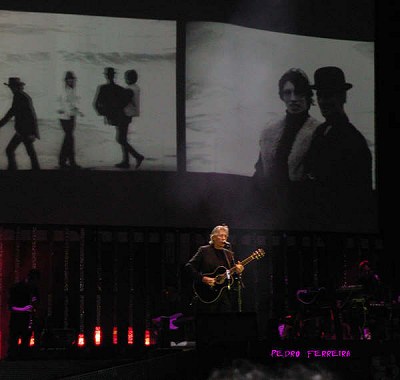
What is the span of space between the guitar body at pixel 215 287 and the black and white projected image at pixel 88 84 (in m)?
2.96

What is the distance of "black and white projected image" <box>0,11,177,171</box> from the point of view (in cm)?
1101

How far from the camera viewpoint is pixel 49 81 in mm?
11070

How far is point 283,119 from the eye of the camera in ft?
39.2

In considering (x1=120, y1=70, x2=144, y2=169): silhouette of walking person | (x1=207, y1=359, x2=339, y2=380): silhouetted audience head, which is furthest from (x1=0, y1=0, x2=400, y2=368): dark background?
(x1=207, y1=359, x2=339, y2=380): silhouetted audience head

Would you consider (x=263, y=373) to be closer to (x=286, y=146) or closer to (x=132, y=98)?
(x=132, y=98)

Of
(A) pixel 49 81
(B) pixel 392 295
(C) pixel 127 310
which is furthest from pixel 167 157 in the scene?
(B) pixel 392 295

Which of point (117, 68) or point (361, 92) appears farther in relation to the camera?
point (361, 92)

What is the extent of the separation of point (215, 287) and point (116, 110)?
11.4 ft

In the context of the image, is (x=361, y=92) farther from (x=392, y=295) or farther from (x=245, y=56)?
(x=392, y=295)

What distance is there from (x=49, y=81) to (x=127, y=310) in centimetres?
359

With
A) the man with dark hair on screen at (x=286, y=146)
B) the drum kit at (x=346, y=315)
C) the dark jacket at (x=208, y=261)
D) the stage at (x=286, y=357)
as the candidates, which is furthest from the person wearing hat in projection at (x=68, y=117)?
the stage at (x=286, y=357)

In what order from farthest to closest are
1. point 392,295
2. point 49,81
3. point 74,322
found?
point 392,295 → point 74,322 → point 49,81

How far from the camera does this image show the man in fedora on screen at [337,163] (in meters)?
12.0

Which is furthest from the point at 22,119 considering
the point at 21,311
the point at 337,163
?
the point at 337,163
